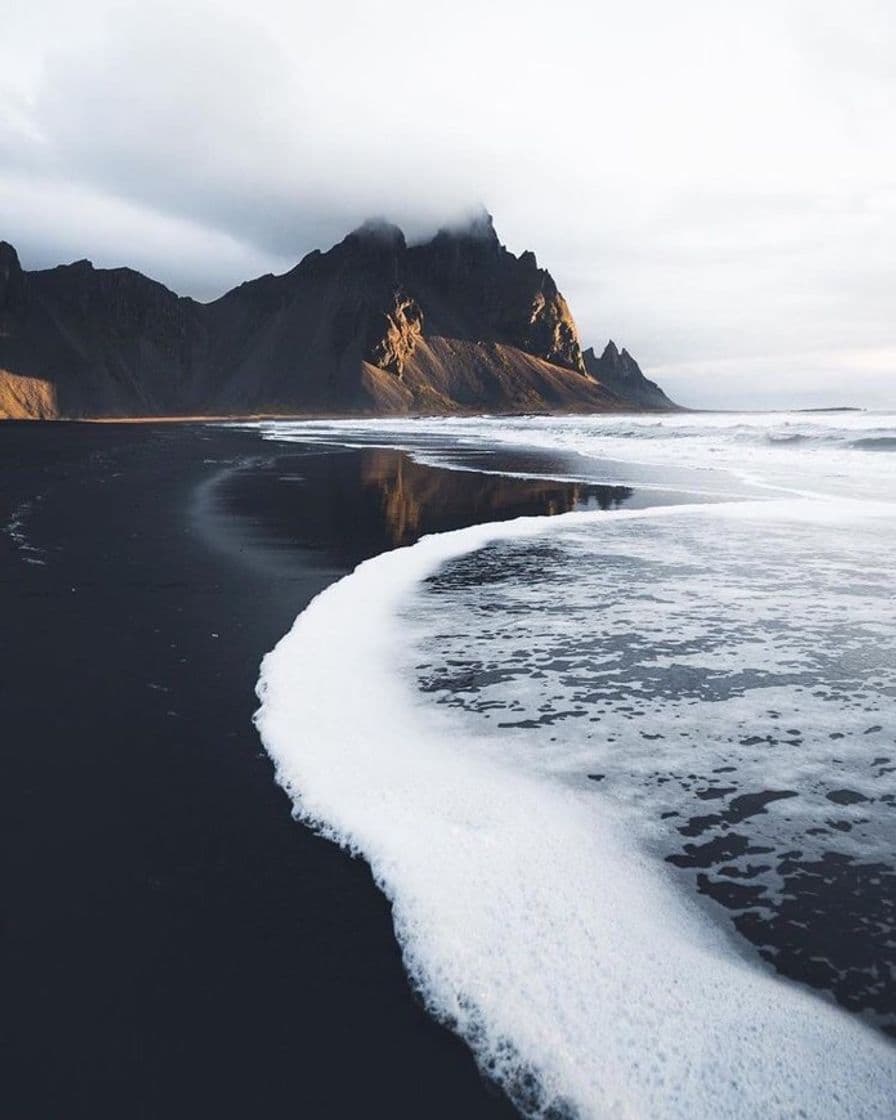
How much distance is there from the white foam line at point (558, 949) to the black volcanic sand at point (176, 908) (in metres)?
0.20

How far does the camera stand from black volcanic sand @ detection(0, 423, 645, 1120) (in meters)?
2.88

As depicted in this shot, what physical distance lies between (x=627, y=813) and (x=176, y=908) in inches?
112

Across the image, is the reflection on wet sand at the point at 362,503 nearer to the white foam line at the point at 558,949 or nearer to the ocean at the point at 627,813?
the ocean at the point at 627,813

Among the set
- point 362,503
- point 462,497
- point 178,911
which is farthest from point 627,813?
point 462,497

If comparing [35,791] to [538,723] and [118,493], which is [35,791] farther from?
[118,493]

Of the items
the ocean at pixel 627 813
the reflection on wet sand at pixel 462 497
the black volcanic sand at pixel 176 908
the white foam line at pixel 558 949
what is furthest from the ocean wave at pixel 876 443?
the white foam line at pixel 558 949

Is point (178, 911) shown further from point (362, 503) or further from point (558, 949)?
point (362, 503)

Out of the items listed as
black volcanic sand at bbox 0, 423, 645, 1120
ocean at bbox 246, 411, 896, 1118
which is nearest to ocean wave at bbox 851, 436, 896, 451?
ocean at bbox 246, 411, 896, 1118

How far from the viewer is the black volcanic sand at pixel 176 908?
2.88 meters

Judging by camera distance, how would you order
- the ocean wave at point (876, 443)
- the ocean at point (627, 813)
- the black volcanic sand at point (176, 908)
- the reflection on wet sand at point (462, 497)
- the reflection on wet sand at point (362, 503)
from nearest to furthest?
the black volcanic sand at point (176, 908)
the ocean at point (627, 813)
the reflection on wet sand at point (362, 503)
the reflection on wet sand at point (462, 497)
the ocean wave at point (876, 443)

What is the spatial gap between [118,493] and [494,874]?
21179 mm

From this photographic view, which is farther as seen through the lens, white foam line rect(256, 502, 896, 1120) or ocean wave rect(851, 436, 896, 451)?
ocean wave rect(851, 436, 896, 451)

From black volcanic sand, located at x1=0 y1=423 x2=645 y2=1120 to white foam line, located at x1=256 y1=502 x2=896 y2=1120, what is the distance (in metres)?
0.20

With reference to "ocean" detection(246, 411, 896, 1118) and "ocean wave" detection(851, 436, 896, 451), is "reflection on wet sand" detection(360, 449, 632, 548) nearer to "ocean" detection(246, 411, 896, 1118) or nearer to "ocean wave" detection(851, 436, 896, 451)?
"ocean" detection(246, 411, 896, 1118)
